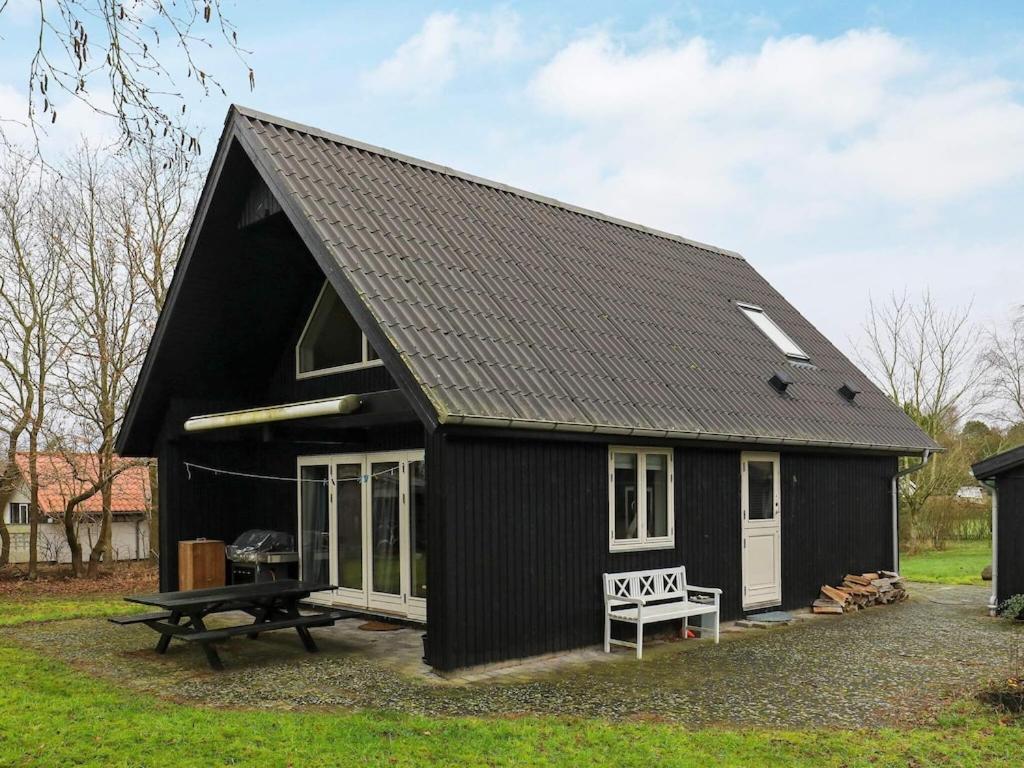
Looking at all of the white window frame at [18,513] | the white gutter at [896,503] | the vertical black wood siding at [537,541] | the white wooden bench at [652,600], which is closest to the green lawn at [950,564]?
the white gutter at [896,503]

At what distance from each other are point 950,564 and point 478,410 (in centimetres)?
1697

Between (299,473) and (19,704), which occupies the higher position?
(299,473)

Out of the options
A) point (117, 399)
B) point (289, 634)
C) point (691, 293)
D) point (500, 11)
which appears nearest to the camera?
point (500, 11)

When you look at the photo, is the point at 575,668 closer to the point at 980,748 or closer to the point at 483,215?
the point at 980,748

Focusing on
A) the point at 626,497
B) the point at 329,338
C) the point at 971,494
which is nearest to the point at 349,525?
the point at 329,338

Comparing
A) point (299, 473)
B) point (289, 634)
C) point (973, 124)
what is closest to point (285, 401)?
point (299, 473)

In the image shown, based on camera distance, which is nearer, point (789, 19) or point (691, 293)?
point (789, 19)

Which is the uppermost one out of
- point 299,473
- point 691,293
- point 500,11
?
point 500,11

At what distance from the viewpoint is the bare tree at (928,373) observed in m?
26.0

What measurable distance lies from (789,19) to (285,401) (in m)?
7.68

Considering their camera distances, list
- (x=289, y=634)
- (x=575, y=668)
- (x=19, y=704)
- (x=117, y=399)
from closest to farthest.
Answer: (x=19, y=704) → (x=575, y=668) → (x=289, y=634) → (x=117, y=399)

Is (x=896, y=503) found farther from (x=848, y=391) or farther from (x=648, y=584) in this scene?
(x=648, y=584)

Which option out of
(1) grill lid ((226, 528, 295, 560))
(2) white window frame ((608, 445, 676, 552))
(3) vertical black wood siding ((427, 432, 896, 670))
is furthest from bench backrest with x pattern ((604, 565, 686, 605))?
(1) grill lid ((226, 528, 295, 560))

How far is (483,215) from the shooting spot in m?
12.2
